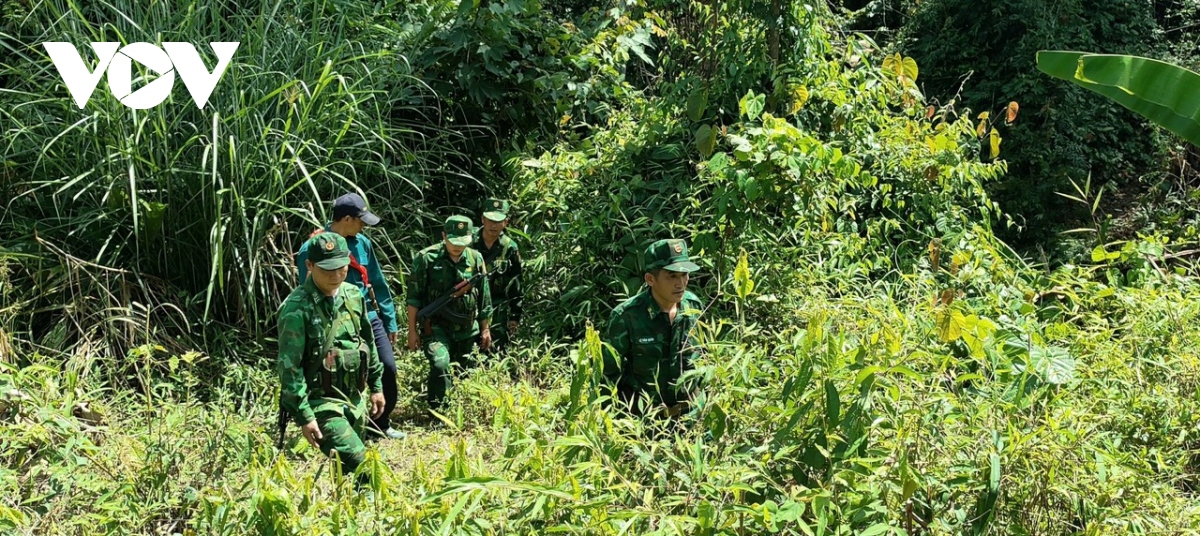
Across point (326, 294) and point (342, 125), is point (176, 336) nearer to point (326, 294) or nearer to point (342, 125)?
point (342, 125)

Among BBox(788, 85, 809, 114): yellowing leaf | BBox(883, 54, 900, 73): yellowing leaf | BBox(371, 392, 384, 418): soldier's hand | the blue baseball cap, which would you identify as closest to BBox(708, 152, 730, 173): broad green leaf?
BBox(788, 85, 809, 114): yellowing leaf

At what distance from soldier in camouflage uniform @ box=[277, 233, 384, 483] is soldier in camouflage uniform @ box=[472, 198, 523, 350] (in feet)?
6.01

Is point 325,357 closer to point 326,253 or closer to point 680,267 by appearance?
point 326,253

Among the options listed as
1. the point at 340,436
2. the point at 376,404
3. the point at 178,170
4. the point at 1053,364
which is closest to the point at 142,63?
the point at 178,170

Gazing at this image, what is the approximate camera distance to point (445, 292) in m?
5.59

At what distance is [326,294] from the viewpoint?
3957 millimetres

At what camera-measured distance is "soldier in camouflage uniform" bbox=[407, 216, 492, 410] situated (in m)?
5.52

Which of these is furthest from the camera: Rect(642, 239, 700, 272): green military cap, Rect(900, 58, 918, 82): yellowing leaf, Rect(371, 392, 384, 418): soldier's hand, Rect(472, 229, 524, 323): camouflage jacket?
Rect(900, 58, 918, 82): yellowing leaf

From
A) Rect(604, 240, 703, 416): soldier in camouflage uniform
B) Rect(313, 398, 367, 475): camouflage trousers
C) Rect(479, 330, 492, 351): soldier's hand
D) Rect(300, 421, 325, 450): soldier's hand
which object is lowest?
Rect(479, 330, 492, 351): soldier's hand

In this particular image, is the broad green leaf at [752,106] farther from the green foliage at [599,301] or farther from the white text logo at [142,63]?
the white text logo at [142,63]

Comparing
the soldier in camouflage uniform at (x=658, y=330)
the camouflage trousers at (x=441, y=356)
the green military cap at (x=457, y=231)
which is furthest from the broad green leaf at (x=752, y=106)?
the soldier in camouflage uniform at (x=658, y=330)

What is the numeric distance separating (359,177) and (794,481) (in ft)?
14.3

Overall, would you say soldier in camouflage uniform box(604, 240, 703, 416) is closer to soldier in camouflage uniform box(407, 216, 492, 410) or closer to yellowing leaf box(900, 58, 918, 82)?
soldier in camouflage uniform box(407, 216, 492, 410)

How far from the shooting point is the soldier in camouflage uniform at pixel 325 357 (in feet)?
12.5
